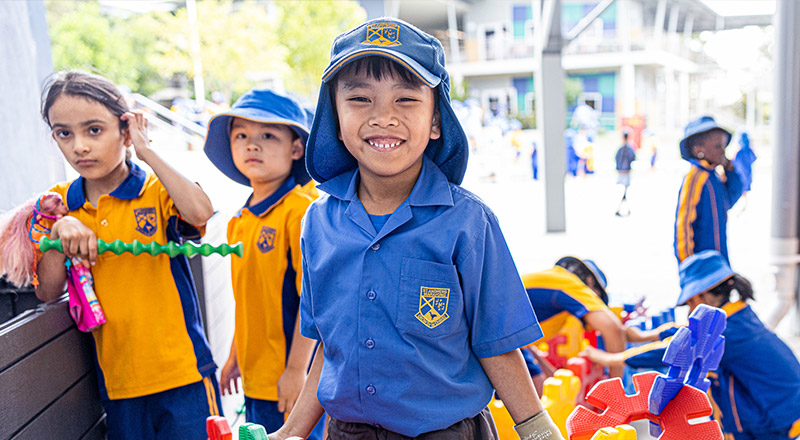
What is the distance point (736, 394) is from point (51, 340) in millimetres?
2440

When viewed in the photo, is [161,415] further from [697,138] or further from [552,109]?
[552,109]

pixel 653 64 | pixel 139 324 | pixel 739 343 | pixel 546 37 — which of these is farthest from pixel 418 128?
pixel 653 64

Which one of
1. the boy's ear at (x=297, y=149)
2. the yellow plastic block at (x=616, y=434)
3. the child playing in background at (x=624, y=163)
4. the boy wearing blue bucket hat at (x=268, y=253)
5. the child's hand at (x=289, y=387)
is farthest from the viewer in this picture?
the child playing in background at (x=624, y=163)

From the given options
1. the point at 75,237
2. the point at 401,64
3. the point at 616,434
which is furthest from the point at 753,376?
the point at 75,237

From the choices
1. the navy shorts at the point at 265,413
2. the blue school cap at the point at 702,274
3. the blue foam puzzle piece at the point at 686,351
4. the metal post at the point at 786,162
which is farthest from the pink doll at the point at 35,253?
the metal post at the point at 786,162

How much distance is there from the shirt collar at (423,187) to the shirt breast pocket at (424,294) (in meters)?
0.12

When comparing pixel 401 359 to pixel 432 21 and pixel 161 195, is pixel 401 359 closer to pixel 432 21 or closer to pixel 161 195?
pixel 161 195

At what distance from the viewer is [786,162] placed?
421 centimetres

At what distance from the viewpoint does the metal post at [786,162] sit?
411 cm

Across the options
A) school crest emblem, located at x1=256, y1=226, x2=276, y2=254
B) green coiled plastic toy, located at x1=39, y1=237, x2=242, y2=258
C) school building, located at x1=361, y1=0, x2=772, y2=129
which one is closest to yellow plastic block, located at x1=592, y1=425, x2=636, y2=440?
green coiled plastic toy, located at x1=39, y1=237, x2=242, y2=258

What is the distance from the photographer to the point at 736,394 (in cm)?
254

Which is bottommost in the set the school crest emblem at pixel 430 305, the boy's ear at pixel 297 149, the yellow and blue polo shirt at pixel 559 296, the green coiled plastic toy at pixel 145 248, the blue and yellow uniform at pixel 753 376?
the blue and yellow uniform at pixel 753 376

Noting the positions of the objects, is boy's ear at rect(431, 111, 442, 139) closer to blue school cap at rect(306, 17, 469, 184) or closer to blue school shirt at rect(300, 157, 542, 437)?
blue school cap at rect(306, 17, 469, 184)

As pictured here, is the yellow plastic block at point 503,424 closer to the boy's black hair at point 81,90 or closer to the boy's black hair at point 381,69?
the boy's black hair at point 381,69
